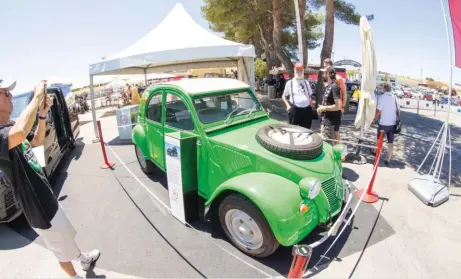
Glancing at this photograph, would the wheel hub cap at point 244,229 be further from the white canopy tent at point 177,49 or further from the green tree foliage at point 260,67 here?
the green tree foliage at point 260,67

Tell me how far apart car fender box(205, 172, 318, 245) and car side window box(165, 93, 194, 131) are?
118 cm

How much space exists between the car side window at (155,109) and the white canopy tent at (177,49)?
2944 mm

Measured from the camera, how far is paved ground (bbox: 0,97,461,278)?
2676 millimetres

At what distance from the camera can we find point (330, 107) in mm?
4723

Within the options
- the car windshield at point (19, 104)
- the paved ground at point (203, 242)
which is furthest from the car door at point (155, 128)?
the car windshield at point (19, 104)

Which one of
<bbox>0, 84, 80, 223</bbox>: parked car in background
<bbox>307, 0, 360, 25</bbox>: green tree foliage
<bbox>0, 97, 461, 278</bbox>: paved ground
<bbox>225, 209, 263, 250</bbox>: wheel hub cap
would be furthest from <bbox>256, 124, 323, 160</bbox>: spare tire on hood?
<bbox>307, 0, 360, 25</bbox>: green tree foliage

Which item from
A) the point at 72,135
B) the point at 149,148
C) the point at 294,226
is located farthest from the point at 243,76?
the point at 294,226

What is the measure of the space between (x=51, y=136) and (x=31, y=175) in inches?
145

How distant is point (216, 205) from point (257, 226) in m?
0.62

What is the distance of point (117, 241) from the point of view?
321 centimetres

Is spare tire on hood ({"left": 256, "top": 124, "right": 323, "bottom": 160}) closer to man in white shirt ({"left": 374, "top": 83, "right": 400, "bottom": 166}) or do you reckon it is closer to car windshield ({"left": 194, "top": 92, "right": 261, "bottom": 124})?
car windshield ({"left": 194, "top": 92, "right": 261, "bottom": 124})

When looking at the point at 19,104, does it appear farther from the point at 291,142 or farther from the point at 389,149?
the point at 389,149

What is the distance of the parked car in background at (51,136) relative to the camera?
3348 mm

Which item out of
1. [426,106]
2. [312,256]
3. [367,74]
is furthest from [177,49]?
[426,106]
